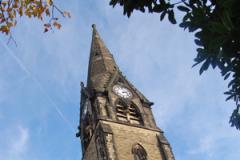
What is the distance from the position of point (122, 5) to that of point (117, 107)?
751 inches

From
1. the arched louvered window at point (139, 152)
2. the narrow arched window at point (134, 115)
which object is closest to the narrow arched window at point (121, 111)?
the narrow arched window at point (134, 115)

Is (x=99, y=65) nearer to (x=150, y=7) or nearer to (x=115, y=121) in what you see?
(x=115, y=121)

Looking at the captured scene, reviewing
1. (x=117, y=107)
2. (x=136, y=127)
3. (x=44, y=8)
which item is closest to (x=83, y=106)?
(x=117, y=107)

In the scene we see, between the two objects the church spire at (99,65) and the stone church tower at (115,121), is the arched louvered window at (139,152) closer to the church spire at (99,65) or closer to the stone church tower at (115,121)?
the stone church tower at (115,121)

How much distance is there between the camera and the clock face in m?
24.2

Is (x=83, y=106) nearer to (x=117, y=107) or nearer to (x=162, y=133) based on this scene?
(x=117, y=107)

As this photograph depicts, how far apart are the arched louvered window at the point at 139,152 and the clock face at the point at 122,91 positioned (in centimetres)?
486

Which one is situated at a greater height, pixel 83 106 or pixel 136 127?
pixel 83 106

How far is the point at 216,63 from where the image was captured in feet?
11.7

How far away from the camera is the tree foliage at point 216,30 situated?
3.11 metres

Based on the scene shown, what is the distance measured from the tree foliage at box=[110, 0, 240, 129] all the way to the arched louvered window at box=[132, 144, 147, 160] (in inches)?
640

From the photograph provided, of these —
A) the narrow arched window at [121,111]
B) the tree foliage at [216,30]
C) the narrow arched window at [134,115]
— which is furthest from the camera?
the narrow arched window at [134,115]

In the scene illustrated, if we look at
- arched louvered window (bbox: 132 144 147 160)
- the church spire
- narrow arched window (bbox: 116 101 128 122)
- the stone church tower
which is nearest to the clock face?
the stone church tower

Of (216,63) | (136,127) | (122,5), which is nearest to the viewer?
(216,63)
